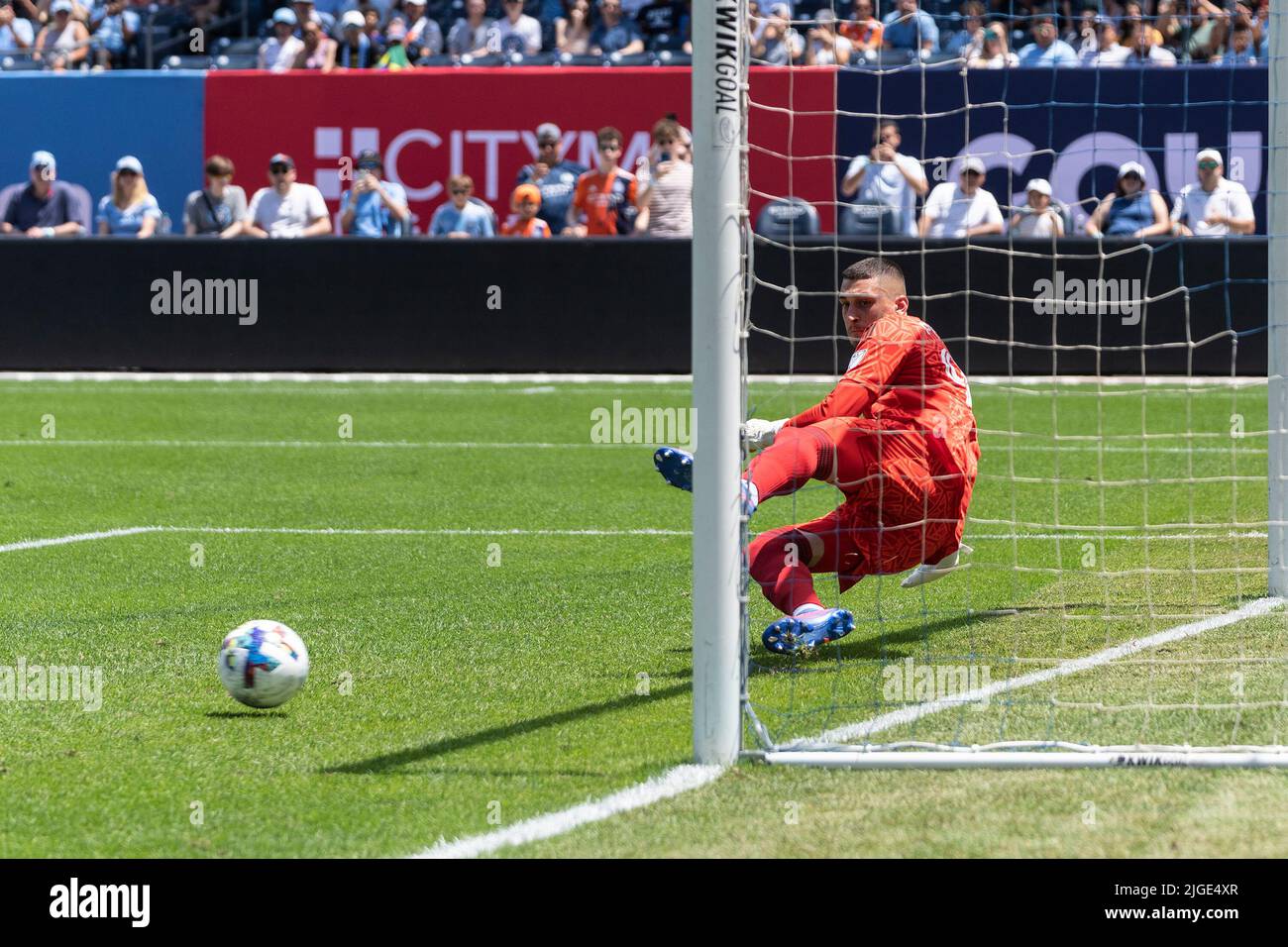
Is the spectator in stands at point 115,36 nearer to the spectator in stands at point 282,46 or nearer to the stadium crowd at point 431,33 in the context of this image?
the stadium crowd at point 431,33

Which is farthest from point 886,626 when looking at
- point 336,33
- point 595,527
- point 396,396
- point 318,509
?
point 336,33

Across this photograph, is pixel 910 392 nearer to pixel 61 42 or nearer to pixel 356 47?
pixel 356 47

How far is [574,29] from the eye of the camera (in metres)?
23.5

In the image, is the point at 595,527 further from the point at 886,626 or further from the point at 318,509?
the point at 886,626

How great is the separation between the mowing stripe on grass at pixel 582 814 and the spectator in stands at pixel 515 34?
64.2 feet

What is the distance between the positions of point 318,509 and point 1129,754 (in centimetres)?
663

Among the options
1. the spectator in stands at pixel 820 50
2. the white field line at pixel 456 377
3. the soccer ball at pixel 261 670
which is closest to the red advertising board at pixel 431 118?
the spectator in stands at pixel 820 50

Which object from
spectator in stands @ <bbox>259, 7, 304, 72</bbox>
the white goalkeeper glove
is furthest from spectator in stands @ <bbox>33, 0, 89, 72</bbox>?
the white goalkeeper glove

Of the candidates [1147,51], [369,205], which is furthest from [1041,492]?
[369,205]

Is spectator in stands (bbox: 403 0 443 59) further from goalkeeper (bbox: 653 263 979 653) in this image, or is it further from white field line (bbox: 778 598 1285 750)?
white field line (bbox: 778 598 1285 750)

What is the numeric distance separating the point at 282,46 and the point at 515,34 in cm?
310

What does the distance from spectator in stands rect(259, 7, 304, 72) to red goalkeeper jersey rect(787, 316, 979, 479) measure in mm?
18342

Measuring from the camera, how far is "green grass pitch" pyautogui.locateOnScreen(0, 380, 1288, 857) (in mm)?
4418

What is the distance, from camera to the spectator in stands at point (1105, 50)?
16.9 metres
